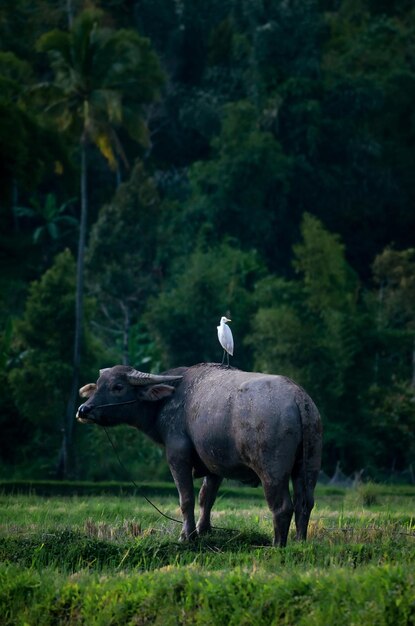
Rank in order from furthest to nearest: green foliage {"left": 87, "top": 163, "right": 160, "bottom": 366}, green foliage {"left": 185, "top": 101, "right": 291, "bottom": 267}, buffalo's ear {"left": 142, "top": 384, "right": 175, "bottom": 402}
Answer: green foliage {"left": 185, "top": 101, "right": 291, "bottom": 267} → green foliage {"left": 87, "top": 163, "right": 160, "bottom": 366} → buffalo's ear {"left": 142, "top": 384, "right": 175, "bottom": 402}

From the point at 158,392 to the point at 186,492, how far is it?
3.13ft

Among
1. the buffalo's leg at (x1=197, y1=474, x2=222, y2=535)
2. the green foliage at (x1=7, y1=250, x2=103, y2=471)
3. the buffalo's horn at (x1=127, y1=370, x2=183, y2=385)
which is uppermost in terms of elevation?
the buffalo's horn at (x1=127, y1=370, x2=183, y2=385)

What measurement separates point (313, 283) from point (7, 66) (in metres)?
9.44

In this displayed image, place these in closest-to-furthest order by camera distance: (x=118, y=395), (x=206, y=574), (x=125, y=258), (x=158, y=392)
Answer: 1. (x=206, y=574)
2. (x=158, y=392)
3. (x=118, y=395)
4. (x=125, y=258)

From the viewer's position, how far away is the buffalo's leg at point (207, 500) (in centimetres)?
1230

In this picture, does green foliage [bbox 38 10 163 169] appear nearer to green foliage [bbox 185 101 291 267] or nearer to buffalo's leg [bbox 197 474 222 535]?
green foliage [bbox 185 101 291 267]

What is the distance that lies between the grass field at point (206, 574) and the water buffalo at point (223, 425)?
38 centimetres

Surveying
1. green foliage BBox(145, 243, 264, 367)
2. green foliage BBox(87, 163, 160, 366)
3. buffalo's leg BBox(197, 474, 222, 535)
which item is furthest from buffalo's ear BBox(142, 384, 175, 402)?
green foliage BBox(87, 163, 160, 366)

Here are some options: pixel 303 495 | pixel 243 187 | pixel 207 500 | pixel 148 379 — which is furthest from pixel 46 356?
pixel 303 495

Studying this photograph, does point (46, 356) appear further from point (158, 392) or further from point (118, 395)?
point (158, 392)

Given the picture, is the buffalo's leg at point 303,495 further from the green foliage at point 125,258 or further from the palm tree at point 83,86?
the green foliage at point 125,258

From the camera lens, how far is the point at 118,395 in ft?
42.1

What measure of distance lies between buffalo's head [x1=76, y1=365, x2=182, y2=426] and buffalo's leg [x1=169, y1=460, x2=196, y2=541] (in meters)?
0.71

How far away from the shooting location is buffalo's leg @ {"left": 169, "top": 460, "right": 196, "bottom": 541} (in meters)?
12.0
